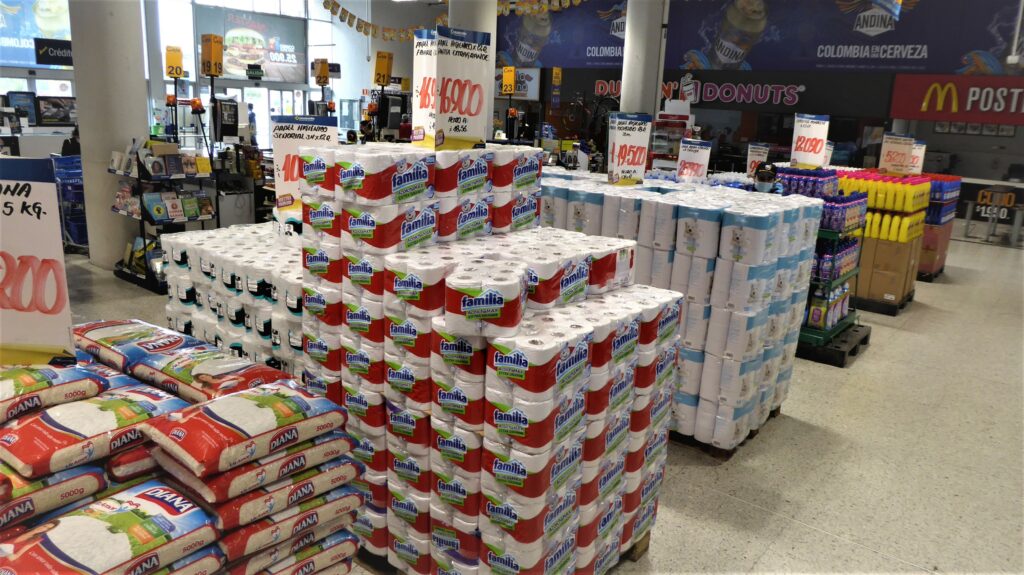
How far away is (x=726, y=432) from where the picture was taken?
4340 mm

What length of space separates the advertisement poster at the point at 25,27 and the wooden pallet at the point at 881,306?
1600cm

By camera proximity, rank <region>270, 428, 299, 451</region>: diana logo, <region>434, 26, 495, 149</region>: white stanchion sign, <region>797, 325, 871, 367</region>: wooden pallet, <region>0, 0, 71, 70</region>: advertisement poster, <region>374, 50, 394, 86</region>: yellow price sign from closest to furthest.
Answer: <region>270, 428, 299, 451</region>: diana logo → <region>434, 26, 495, 149</region>: white stanchion sign → <region>797, 325, 871, 367</region>: wooden pallet → <region>374, 50, 394, 86</region>: yellow price sign → <region>0, 0, 71, 70</region>: advertisement poster

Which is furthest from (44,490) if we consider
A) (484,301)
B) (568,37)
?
(568,37)

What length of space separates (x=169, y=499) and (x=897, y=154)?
31.3ft

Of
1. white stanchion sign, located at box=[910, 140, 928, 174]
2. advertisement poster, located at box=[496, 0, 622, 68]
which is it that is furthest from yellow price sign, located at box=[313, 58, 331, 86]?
advertisement poster, located at box=[496, 0, 622, 68]

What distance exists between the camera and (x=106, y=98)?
7.69m

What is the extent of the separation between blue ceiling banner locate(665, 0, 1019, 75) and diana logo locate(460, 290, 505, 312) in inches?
497

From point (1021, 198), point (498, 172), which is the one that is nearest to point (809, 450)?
point (498, 172)

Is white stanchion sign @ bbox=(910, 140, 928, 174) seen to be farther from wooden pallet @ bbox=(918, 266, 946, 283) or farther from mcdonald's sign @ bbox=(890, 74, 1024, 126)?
mcdonald's sign @ bbox=(890, 74, 1024, 126)

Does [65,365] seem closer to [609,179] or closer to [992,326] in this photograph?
[609,179]

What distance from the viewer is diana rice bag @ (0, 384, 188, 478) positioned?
1853 mm

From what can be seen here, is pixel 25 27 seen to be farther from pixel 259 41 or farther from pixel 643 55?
pixel 643 55

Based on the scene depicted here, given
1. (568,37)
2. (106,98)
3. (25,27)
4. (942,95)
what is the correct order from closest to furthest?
(106,98) < (942,95) < (25,27) < (568,37)

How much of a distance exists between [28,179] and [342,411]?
1.18 m
